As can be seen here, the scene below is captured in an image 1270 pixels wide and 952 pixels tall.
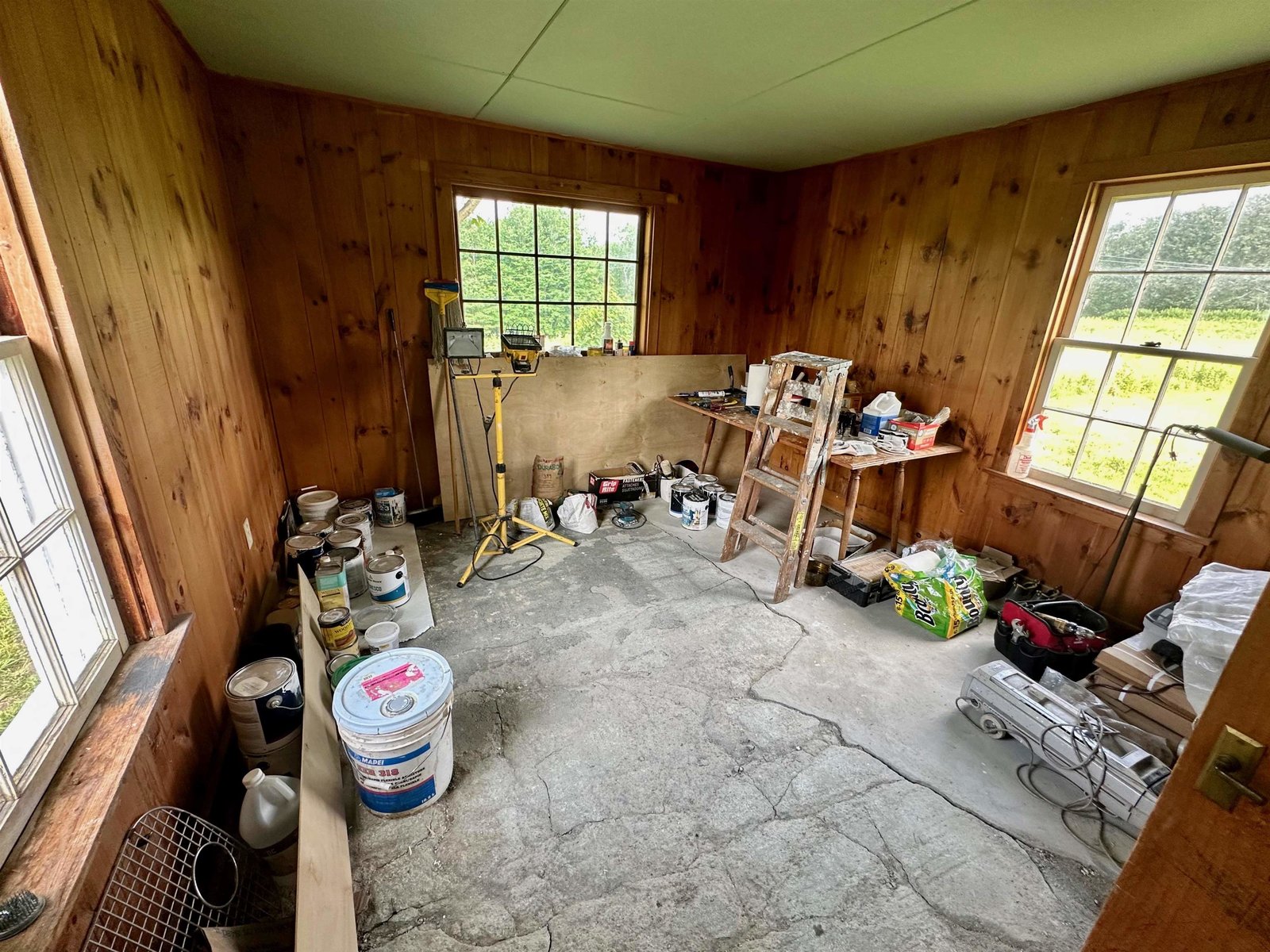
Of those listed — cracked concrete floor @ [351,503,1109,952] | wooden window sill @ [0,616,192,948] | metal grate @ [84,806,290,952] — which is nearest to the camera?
wooden window sill @ [0,616,192,948]

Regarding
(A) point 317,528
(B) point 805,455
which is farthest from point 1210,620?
(A) point 317,528

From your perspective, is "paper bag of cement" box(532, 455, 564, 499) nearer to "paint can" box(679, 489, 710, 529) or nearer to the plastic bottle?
"paint can" box(679, 489, 710, 529)

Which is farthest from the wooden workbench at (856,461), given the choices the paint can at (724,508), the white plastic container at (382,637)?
the white plastic container at (382,637)

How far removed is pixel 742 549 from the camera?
10.6 feet

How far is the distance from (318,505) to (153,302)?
5.09 feet

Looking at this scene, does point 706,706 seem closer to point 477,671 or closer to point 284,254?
point 477,671

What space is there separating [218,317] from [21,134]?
1413mm

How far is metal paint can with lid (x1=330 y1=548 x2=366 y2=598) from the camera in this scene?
8.28 feet

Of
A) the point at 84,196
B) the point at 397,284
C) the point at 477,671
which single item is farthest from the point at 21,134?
the point at 397,284

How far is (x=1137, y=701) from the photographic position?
1.87 metres

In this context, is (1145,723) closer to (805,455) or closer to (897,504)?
(897,504)

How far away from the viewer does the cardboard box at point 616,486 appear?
3.65 metres

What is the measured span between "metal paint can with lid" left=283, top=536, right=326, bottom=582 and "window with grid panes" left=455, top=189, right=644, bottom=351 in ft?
5.34

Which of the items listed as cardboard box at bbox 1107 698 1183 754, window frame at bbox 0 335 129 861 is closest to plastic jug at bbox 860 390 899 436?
cardboard box at bbox 1107 698 1183 754
